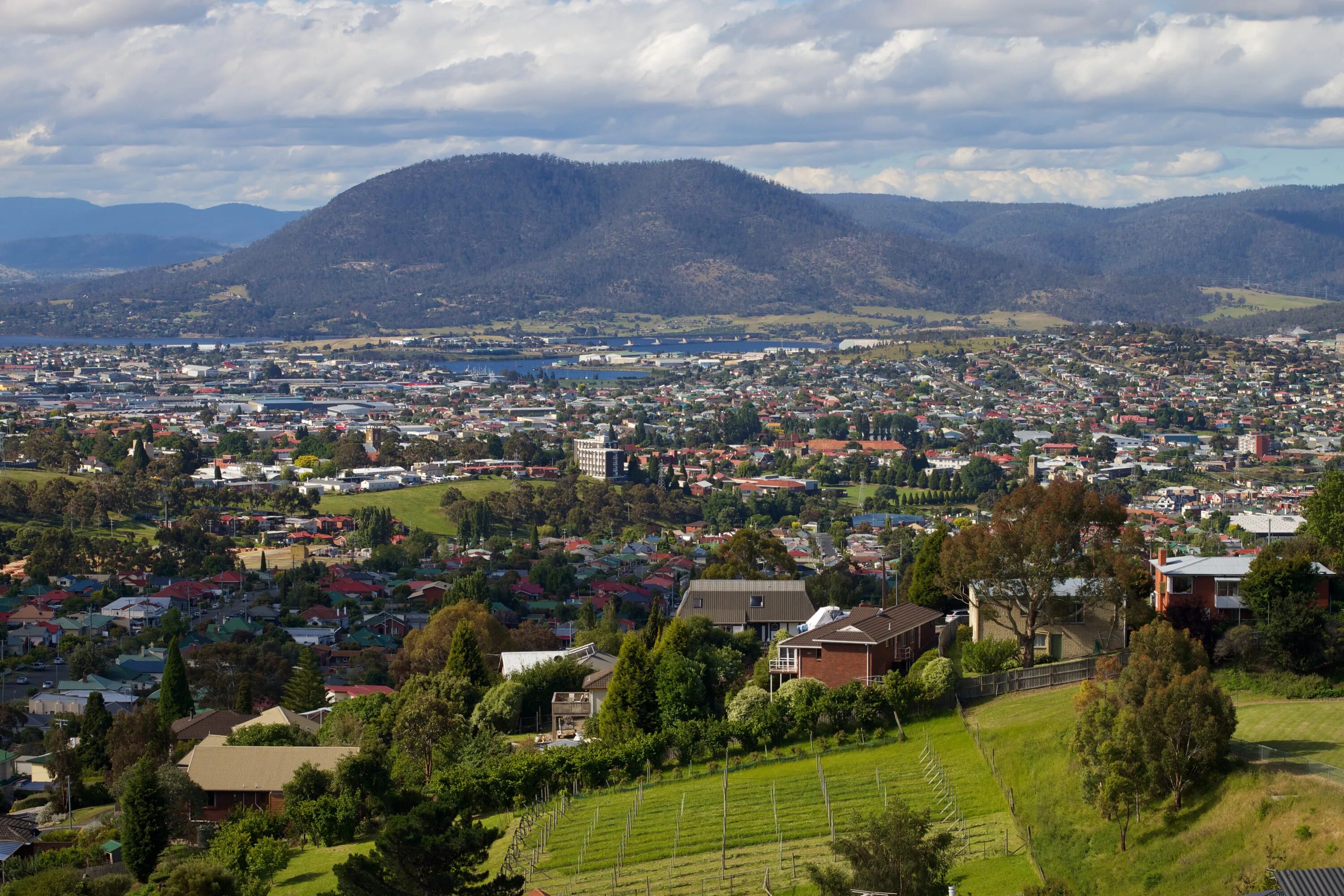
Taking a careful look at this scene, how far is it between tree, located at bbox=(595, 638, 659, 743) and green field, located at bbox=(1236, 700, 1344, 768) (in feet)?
31.0

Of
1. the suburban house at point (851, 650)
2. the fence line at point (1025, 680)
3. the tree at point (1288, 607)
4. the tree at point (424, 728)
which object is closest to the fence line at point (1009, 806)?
the fence line at point (1025, 680)

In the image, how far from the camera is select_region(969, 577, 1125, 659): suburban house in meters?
24.7

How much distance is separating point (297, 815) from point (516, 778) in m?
3.50

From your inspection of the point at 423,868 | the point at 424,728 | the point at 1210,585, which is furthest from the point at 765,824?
the point at 424,728

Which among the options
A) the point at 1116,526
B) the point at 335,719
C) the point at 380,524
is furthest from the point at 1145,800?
the point at 380,524

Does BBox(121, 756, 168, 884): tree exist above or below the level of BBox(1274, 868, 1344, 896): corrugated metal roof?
below

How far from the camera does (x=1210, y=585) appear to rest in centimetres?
2412

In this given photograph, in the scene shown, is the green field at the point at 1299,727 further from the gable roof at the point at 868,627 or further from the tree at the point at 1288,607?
the gable roof at the point at 868,627

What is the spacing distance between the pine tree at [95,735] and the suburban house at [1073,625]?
18383mm

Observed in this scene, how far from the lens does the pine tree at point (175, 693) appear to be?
34.6 metres

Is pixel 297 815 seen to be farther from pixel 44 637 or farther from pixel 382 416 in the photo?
pixel 382 416

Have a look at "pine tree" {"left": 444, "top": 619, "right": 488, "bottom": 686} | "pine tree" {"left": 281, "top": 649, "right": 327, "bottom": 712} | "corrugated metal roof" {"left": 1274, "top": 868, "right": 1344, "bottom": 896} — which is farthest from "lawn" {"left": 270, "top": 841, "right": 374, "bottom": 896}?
"corrugated metal roof" {"left": 1274, "top": 868, "right": 1344, "bottom": 896}

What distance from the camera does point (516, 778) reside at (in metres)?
23.6

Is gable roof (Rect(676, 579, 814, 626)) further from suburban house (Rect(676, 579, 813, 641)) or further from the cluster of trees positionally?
the cluster of trees
